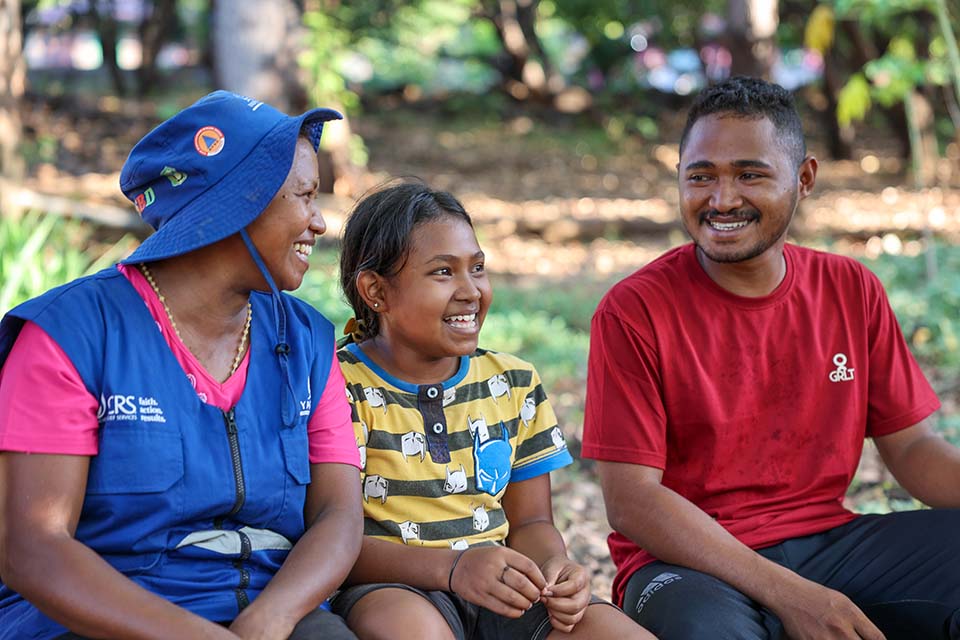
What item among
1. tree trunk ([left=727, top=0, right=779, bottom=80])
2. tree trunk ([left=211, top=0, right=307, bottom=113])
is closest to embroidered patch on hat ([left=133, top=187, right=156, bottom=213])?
tree trunk ([left=211, top=0, right=307, bottom=113])

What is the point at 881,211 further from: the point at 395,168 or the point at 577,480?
the point at 577,480

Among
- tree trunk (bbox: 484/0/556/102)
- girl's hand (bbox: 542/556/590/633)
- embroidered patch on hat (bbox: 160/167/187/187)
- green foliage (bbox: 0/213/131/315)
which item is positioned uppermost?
tree trunk (bbox: 484/0/556/102)

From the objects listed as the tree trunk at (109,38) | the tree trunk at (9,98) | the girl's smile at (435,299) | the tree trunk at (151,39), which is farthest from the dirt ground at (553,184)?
the girl's smile at (435,299)

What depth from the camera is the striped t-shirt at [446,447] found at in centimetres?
274

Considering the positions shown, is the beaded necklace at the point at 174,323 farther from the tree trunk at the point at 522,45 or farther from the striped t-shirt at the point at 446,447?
the tree trunk at the point at 522,45

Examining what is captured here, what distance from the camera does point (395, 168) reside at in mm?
14961

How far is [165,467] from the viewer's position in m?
2.25

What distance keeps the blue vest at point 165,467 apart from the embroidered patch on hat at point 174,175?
0.74 feet

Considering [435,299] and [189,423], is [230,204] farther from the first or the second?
[435,299]

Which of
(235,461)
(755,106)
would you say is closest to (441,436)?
(235,461)

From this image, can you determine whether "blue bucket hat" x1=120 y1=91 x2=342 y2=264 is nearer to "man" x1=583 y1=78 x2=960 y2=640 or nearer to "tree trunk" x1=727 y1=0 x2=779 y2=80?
"man" x1=583 y1=78 x2=960 y2=640

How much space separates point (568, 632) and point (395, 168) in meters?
12.7

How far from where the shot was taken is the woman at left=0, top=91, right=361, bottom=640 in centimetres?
Result: 214

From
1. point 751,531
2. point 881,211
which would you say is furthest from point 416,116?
point 751,531
